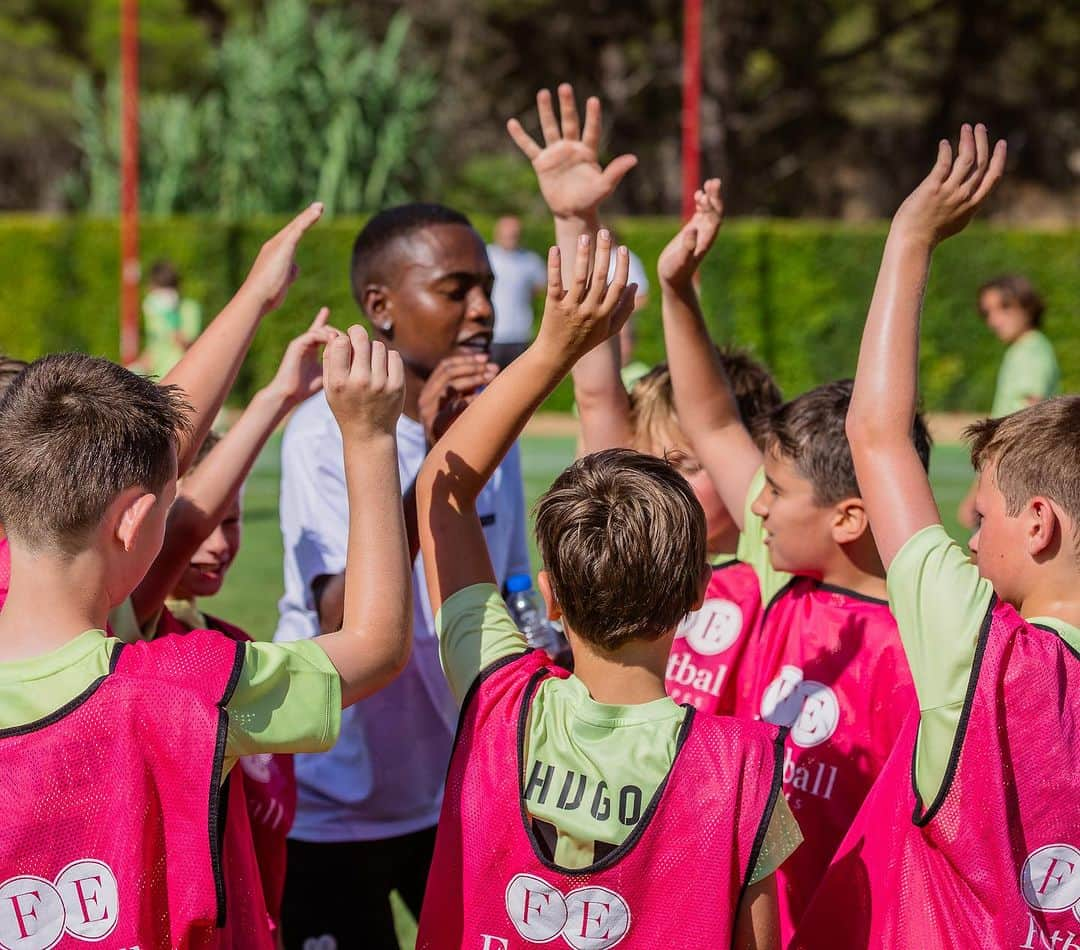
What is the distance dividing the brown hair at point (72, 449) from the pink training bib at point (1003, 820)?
53.9 inches

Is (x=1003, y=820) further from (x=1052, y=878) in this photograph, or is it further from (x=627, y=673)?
(x=627, y=673)

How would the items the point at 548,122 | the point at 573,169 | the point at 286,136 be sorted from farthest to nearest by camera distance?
the point at 286,136 → the point at 548,122 → the point at 573,169

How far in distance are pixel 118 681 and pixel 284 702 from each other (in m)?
0.26

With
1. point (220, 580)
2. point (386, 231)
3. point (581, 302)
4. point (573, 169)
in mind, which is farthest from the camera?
point (386, 231)

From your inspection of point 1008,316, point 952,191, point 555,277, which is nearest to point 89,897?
point 555,277

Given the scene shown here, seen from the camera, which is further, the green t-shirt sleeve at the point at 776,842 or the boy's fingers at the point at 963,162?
the boy's fingers at the point at 963,162

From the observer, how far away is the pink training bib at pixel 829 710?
113 inches

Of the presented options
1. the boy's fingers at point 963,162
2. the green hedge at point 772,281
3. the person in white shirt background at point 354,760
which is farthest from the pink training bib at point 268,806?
the green hedge at point 772,281

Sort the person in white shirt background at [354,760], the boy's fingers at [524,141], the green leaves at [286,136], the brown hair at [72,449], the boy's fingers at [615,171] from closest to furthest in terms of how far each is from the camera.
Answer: the brown hair at [72,449] → the boy's fingers at [615,171] → the boy's fingers at [524,141] → the person in white shirt background at [354,760] → the green leaves at [286,136]

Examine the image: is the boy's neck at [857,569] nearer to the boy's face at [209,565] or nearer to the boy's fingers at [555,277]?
the boy's fingers at [555,277]

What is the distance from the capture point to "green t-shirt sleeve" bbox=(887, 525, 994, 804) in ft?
7.43

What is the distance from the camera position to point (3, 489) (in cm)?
228

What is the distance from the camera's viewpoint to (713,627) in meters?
3.29

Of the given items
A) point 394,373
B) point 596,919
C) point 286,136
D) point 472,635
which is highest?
point 286,136
